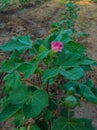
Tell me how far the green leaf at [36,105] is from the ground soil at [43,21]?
164 centimetres

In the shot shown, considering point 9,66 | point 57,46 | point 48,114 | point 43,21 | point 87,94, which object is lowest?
point 43,21

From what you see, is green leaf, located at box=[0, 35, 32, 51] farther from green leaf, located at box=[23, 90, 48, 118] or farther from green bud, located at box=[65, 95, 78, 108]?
green bud, located at box=[65, 95, 78, 108]

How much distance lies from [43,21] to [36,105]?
3.25 metres

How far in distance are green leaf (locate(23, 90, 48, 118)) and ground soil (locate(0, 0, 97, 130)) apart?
1.64 m

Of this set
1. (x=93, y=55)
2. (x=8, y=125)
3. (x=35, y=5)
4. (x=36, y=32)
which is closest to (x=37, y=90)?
(x=8, y=125)

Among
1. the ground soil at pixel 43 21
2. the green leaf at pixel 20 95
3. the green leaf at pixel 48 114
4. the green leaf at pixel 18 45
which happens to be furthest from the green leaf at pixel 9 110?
the ground soil at pixel 43 21

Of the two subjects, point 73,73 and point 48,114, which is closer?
point 73,73

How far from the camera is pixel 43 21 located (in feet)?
16.0

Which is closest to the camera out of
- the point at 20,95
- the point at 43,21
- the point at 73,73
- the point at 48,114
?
the point at 73,73

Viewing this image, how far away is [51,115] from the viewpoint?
6.34 ft

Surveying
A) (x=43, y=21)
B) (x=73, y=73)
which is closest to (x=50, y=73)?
(x=73, y=73)

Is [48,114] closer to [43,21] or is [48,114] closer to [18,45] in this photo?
[18,45]

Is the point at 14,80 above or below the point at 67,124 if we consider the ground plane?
above

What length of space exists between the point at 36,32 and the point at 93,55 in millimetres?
1086
